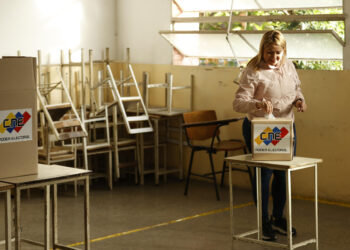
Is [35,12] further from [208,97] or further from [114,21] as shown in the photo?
[208,97]

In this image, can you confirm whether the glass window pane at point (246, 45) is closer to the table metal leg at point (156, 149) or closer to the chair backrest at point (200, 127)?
the chair backrest at point (200, 127)

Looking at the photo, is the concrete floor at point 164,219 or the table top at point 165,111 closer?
the concrete floor at point 164,219

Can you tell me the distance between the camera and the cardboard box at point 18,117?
3686mm

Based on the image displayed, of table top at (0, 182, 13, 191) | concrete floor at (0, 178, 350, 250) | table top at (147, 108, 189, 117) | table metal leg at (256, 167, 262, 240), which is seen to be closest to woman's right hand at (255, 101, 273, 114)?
table metal leg at (256, 167, 262, 240)

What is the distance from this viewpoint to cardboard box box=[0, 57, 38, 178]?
369 cm

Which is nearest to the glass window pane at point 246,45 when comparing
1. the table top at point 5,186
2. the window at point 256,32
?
the window at point 256,32

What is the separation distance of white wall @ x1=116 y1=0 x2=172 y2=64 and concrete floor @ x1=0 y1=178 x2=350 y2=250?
1746mm

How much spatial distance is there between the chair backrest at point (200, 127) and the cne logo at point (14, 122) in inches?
127

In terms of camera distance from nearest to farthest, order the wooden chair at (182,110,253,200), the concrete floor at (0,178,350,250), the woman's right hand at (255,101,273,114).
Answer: the woman's right hand at (255,101,273,114)
the concrete floor at (0,178,350,250)
the wooden chair at (182,110,253,200)

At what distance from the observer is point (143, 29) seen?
27.4 ft

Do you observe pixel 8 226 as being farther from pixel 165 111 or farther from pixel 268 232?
pixel 165 111

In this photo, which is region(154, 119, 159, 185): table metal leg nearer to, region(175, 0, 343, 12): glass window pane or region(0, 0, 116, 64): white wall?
region(175, 0, 343, 12): glass window pane

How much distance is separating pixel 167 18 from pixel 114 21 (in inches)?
38.3

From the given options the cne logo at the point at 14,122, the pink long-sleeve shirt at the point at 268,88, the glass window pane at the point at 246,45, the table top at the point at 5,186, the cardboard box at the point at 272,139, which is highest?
the glass window pane at the point at 246,45
